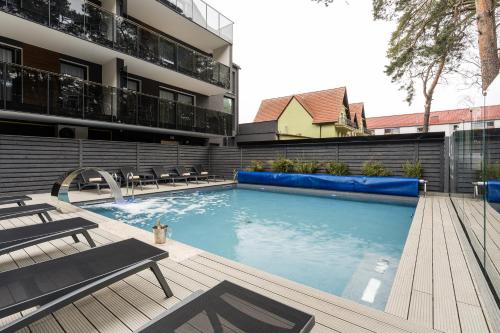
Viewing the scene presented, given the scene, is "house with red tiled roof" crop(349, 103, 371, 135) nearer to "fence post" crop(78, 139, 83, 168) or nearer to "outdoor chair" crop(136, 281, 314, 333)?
"fence post" crop(78, 139, 83, 168)

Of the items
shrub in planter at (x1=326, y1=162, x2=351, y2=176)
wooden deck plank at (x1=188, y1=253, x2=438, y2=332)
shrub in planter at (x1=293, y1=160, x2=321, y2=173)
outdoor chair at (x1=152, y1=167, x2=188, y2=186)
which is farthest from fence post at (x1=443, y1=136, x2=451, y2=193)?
outdoor chair at (x1=152, y1=167, x2=188, y2=186)

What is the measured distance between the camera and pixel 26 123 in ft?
30.4

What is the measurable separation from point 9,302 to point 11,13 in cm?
914

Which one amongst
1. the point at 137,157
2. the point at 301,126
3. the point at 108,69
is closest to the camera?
the point at 108,69

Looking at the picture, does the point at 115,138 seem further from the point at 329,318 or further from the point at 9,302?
the point at 329,318

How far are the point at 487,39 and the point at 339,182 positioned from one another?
576 centimetres

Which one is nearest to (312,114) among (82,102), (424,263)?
(82,102)

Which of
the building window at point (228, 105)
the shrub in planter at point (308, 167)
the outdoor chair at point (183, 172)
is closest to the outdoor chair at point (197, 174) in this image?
the outdoor chair at point (183, 172)

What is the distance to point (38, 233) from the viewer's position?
298 cm

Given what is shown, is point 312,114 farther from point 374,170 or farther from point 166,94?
point 374,170

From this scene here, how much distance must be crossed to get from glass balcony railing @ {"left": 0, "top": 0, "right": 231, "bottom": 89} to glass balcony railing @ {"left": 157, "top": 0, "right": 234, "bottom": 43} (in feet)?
6.16

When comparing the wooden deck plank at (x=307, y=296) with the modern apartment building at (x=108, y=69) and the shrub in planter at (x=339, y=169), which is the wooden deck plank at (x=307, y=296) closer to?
the modern apartment building at (x=108, y=69)

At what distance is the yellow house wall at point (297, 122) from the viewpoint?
2414 cm

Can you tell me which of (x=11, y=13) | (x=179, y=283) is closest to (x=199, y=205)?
(x=179, y=283)
